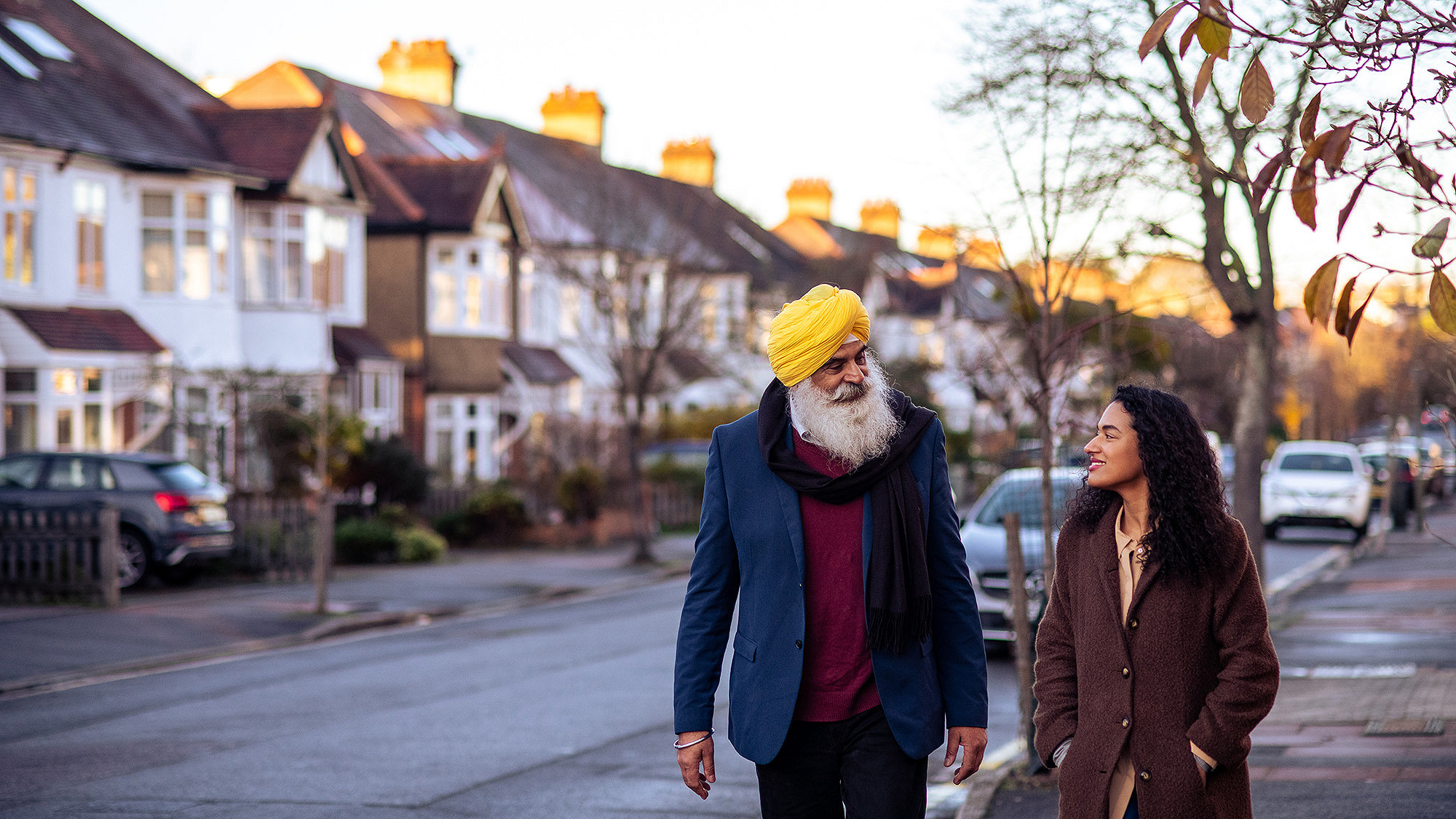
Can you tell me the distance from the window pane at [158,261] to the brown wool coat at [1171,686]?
996 inches

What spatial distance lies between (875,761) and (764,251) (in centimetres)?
5219

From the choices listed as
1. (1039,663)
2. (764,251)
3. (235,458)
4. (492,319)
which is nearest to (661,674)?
(1039,663)

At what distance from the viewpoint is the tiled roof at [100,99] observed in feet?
80.4

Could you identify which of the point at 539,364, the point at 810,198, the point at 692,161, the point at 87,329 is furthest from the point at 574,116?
the point at 87,329

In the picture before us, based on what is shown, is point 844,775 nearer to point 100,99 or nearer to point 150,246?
point 150,246

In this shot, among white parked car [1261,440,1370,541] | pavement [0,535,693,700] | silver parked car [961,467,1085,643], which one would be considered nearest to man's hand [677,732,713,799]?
silver parked car [961,467,1085,643]

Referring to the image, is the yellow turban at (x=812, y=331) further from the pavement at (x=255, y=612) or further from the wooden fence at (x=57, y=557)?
the wooden fence at (x=57, y=557)

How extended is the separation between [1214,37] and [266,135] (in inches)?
1111

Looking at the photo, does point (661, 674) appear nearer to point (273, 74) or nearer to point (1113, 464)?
point (1113, 464)

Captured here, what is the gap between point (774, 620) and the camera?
3848 millimetres

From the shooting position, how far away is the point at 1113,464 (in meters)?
3.92

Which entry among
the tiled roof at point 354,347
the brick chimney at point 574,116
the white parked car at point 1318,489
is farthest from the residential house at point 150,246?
the brick chimney at point 574,116

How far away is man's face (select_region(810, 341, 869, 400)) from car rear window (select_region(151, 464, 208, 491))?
629 inches

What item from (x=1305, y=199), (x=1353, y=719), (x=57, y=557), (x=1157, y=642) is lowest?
(x=1353, y=719)
